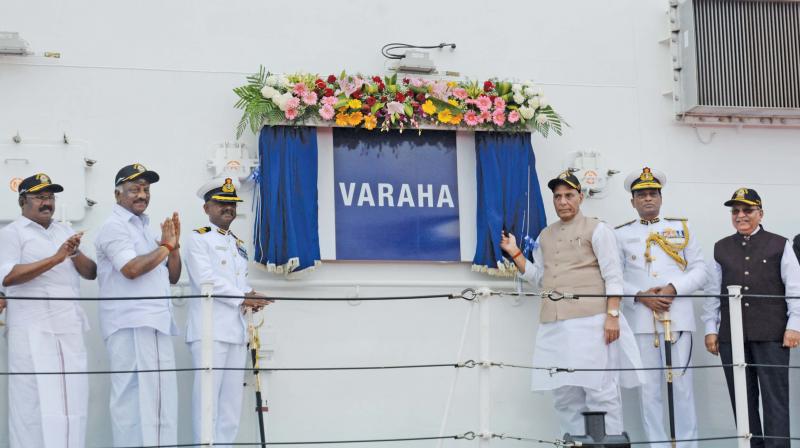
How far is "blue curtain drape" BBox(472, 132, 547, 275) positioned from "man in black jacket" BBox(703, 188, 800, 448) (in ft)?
3.06

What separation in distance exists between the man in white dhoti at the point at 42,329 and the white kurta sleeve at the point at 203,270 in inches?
19.8

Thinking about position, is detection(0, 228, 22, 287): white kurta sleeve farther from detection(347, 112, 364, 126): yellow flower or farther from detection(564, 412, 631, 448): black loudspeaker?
detection(564, 412, 631, 448): black loudspeaker

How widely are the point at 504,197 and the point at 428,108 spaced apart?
59cm

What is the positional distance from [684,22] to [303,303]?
100 inches

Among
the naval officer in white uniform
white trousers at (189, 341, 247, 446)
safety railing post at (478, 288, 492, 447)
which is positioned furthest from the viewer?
the naval officer in white uniform

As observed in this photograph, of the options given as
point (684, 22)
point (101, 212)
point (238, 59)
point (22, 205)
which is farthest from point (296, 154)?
point (684, 22)

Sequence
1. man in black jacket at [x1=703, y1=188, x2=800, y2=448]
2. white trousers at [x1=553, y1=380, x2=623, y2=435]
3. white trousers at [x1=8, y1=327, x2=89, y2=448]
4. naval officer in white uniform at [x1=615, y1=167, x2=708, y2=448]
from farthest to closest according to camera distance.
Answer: naval officer in white uniform at [x1=615, y1=167, x2=708, y2=448] → man in black jacket at [x1=703, y1=188, x2=800, y2=448] → white trousers at [x1=553, y1=380, x2=623, y2=435] → white trousers at [x1=8, y1=327, x2=89, y2=448]

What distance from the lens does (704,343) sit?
5977mm

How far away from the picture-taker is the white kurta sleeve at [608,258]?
5.34 m

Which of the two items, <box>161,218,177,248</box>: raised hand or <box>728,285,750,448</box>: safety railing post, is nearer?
<box>728,285,750,448</box>: safety railing post

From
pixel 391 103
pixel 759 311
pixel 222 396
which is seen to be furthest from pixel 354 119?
pixel 759 311

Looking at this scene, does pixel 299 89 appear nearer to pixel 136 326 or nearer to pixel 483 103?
pixel 483 103

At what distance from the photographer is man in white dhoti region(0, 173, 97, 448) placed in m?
4.75

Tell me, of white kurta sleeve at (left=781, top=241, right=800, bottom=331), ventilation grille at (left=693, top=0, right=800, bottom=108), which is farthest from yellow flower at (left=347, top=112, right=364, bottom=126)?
white kurta sleeve at (left=781, top=241, right=800, bottom=331)
